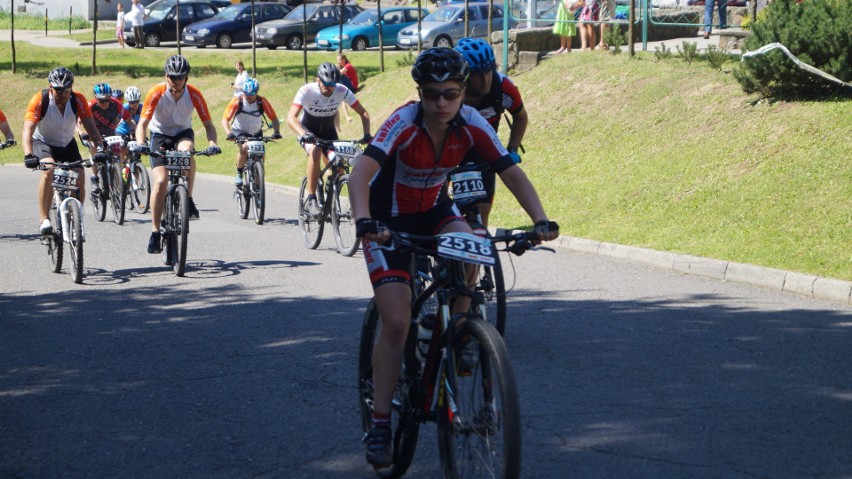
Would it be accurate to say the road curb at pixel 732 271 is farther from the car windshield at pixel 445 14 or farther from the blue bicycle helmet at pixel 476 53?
the car windshield at pixel 445 14

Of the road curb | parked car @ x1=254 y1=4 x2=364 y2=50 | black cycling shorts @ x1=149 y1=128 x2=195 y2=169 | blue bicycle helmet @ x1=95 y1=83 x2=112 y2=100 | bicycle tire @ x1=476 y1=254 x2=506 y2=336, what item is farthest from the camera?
parked car @ x1=254 y1=4 x2=364 y2=50

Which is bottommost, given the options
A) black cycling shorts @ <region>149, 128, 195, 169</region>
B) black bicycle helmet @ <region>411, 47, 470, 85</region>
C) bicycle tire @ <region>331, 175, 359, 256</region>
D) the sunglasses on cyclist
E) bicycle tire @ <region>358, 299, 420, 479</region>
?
bicycle tire @ <region>358, 299, 420, 479</region>

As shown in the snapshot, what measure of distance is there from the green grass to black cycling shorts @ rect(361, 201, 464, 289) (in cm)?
566

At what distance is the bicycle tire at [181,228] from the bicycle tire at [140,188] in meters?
5.79

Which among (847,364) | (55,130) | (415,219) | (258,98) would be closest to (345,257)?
(55,130)

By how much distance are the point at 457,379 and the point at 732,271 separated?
6.46m

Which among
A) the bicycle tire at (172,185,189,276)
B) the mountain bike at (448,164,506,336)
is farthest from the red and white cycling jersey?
the bicycle tire at (172,185,189,276)

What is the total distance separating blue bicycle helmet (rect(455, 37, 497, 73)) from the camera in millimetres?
7652

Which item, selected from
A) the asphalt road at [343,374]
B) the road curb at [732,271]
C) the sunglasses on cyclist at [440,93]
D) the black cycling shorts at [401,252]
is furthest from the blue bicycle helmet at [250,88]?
the sunglasses on cyclist at [440,93]

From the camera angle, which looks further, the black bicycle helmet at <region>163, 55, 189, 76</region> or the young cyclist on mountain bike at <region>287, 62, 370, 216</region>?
the young cyclist on mountain bike at <region>287, 62, 370, 216</region>

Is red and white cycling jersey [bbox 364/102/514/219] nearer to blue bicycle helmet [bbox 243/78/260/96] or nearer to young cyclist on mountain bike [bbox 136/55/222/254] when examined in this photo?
young cyclist on mountain bike [bbox 136/55/222/254]

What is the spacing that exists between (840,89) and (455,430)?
12.0 metres

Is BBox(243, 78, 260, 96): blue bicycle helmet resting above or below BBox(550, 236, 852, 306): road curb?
above

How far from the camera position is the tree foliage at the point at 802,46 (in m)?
14.6
